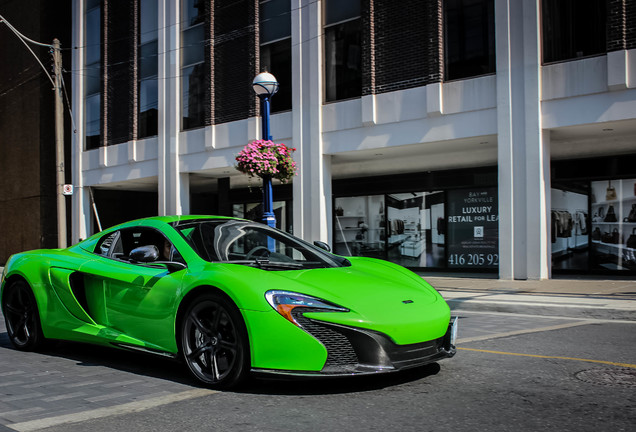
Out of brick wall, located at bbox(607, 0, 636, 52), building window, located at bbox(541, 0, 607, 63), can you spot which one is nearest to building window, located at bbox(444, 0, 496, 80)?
building window, located at bbox(541, 0, 607, 63)

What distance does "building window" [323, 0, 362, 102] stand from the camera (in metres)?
18.2

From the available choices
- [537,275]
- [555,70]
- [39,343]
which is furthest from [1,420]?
[555,70]

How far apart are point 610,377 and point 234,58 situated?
59.8 ft

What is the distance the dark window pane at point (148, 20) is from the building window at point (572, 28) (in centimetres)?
1505

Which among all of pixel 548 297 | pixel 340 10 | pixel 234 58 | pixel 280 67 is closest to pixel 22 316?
pixel 548 297

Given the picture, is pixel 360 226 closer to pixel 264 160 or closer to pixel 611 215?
pixel 611 215

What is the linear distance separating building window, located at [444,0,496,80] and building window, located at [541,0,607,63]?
1.36 m

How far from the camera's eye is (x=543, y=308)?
32.2 ft

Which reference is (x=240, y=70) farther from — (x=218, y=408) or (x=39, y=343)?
(x=218, y=408)

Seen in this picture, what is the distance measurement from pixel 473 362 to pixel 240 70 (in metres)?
16.9

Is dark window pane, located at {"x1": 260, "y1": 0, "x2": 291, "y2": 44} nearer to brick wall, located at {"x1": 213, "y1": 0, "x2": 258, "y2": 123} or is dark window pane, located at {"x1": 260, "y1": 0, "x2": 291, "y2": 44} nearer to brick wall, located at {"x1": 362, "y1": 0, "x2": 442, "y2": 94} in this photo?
brick wall, located at {"x1": 213, "y1": 0, "x2": 258, "y2": 123}

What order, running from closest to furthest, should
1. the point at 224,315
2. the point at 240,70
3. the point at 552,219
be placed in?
the point at 224,315, the point at 552,219, the point at 240,70

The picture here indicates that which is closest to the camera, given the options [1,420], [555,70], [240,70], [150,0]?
[1,420]

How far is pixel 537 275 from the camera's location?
Answer: 14.6 metres
